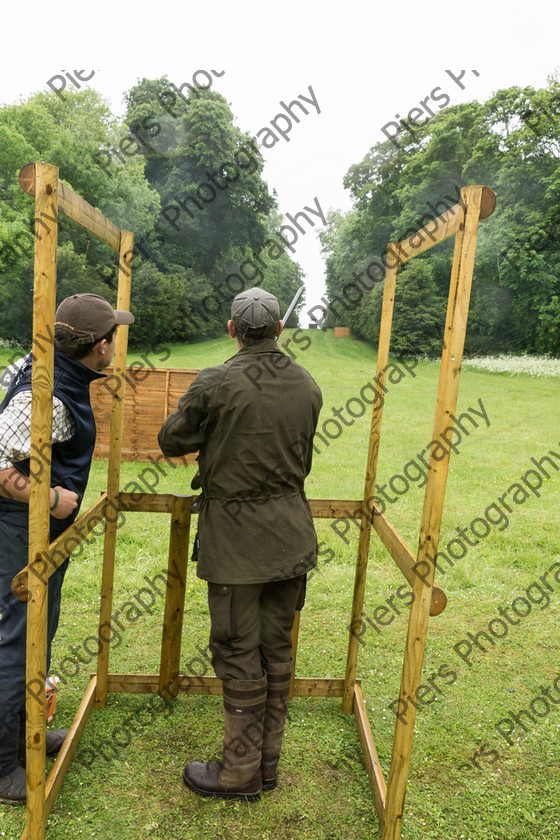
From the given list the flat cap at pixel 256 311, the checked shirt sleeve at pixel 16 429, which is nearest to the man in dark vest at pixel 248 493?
the flat cap at pixel 256 311

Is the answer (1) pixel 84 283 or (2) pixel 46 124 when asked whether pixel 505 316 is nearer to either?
(1) pixel 84 283

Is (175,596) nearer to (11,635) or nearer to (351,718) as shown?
(11,635)

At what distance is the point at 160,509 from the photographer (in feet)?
11.5

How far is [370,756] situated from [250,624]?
109 cm

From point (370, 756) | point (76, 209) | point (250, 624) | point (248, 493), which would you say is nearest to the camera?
point (76, 209)

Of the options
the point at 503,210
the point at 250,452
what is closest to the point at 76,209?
the point at 250,452

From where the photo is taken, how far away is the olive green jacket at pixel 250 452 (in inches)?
104

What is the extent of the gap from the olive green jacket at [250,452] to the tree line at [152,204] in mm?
19936

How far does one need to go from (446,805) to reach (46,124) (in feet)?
106

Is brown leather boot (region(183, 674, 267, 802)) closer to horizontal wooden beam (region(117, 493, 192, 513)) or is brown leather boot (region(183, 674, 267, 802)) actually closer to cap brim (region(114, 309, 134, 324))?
horizontal wooden beam (region(117, 493, 192, 513))

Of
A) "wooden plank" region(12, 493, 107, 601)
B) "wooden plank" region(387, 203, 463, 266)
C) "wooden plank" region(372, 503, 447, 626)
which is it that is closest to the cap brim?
"wooden plank" region(12, 493, 107, 601)

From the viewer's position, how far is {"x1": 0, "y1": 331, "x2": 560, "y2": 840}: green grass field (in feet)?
9.69

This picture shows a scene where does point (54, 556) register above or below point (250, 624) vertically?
above

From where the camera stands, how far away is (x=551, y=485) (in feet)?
32.9
